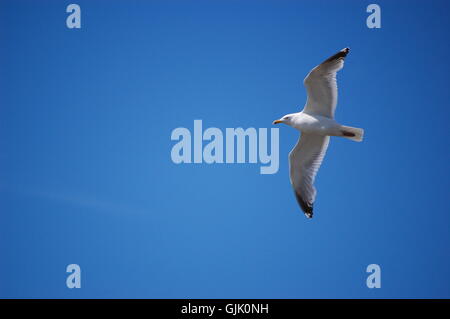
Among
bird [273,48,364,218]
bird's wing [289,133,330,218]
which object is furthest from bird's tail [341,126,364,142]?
bird's wing [289,133,330,218]

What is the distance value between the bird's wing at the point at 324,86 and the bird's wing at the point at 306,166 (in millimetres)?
423

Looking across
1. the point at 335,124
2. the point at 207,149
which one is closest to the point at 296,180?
the point at 335,124

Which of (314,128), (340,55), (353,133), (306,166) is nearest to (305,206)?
(306,166)

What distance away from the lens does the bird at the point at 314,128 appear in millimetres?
A: 7551

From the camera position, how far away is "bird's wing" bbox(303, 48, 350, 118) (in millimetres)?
7469

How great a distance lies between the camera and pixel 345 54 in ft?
24.3

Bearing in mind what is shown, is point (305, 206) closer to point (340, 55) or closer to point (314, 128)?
point (314, 128)

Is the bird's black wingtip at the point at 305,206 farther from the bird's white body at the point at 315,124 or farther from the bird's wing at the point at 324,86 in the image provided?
the bird's wing at the point at 324,86

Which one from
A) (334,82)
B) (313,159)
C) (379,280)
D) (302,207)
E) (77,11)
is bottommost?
(379,280)

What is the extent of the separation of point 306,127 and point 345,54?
87cm

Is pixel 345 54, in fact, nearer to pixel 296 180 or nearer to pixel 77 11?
pixel 296 180

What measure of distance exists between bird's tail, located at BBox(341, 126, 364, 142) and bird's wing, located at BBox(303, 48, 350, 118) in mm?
238

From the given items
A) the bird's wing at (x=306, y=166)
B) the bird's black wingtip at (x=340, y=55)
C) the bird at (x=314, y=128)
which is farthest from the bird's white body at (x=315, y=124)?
the bird's black wingtip at (x=340, y=55)

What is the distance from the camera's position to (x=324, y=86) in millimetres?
7625
